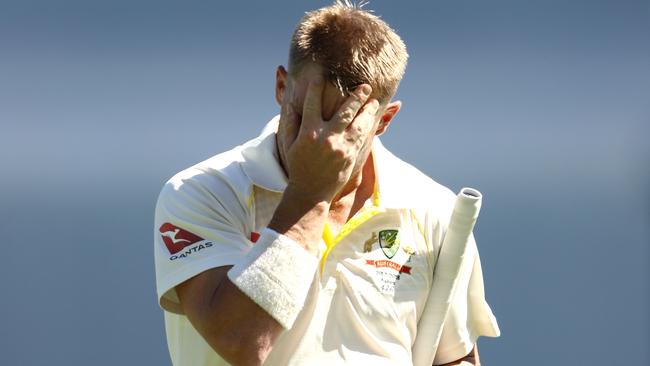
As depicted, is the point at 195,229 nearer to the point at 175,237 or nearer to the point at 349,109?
the point at 175,237

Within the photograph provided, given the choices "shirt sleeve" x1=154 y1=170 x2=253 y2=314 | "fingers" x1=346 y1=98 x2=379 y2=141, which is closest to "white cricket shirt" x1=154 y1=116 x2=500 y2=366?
"shirt sleeve" x1=154 y1=170 x2=253 y2=314

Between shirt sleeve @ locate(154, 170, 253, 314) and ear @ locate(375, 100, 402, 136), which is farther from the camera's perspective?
ear @ locate(375, 100, 402, 136)

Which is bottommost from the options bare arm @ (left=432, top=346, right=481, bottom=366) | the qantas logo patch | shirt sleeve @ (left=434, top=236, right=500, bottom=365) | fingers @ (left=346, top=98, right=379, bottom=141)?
bare arm @ (left=432, top=346, right=481, bottom=366)

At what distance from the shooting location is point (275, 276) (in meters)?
1.59

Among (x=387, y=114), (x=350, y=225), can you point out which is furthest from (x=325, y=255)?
(x=387, y=114)

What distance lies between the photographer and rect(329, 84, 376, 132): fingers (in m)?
1.62

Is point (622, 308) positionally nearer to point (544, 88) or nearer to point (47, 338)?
point (544, 88)

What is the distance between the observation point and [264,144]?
1.91 m

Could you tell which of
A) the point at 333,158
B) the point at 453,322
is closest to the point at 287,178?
the point at 333,158

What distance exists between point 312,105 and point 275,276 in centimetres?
30

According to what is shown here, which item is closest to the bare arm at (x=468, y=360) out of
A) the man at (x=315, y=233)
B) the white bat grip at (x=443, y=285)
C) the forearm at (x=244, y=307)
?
the man at (x=315, y=233)

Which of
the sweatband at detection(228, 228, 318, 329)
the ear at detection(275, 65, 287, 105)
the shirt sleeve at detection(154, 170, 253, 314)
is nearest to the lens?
the sweatband at detection(228, 228, 318, 329)

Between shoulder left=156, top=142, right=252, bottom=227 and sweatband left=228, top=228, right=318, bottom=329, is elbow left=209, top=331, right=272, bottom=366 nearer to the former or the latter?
sweatband left=228, top=228, right=318, bottom=329

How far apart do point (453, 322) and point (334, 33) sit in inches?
26.1
